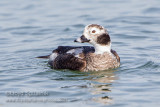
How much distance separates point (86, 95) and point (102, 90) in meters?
0.61

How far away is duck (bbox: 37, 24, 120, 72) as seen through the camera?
1199 cm

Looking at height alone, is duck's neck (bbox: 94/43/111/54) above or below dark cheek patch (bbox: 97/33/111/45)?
below

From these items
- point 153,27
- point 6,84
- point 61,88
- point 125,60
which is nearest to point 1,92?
point 6,84

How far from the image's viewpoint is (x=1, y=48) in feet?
51.4

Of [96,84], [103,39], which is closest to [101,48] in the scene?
[103,39]

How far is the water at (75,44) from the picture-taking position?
398 inches

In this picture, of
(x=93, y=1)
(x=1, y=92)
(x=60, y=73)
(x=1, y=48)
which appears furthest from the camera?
(x=93, y=1)

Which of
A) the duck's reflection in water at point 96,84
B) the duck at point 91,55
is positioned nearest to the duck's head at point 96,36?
the duck at point 91,55

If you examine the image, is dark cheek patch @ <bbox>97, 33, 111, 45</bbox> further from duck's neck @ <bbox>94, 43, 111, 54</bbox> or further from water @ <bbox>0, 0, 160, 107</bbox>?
water @ <bbox>0, 0, 160, 107</bbox>

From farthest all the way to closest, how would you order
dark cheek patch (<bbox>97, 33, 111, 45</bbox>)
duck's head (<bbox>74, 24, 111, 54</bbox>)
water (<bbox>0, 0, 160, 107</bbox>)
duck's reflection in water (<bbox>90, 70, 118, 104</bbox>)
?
dark cheek patch (<bbox>97, 33, 111, 45</bbox>) → duck's head (<bbox>74, 24, 111, 54</bbox>) → water (<bbox>0, 0, 160, 107</bbox>) → duck's reflection in water (<bbox>90, 70, 118, 104</bbox>)

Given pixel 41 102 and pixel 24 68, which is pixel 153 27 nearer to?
Result: pixel 24 68

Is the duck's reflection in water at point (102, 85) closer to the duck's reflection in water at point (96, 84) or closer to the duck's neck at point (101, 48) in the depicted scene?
the duck's reflection in water at point (96, 84)

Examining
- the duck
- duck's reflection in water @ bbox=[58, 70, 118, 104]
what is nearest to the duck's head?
the duck

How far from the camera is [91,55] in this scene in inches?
485
